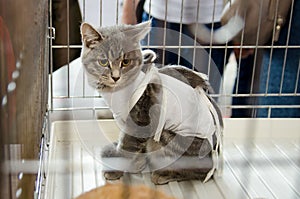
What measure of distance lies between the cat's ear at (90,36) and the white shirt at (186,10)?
33 centimetres

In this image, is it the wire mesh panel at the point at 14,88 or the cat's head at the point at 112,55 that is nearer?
the wire mesh panel at the point at 14,88

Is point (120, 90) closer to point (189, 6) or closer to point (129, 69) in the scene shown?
point (129, 69)

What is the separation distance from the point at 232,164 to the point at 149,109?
0.30 metres

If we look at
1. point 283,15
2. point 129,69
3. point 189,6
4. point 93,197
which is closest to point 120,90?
point 129,69

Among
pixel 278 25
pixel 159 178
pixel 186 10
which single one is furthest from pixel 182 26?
pixel 159 178

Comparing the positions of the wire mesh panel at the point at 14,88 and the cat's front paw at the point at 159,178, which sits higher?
the wire mesh panel at the point at 14,88

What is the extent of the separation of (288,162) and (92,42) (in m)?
0.65

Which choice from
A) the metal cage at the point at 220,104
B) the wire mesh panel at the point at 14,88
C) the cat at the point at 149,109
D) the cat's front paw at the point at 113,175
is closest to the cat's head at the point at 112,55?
the cat at the point at 149,109

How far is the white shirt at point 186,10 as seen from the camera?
62.6 inches

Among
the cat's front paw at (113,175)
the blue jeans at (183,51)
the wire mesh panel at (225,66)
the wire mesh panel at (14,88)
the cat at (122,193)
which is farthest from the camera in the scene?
the blue jeans at (183,51)

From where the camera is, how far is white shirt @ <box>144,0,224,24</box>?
1591mm

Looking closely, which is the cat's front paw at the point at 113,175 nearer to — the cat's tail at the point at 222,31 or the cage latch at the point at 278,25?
the cat's tail at the point at 222,31

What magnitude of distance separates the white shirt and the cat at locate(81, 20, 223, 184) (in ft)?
0.94

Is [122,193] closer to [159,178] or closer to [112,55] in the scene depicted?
[159,178]
